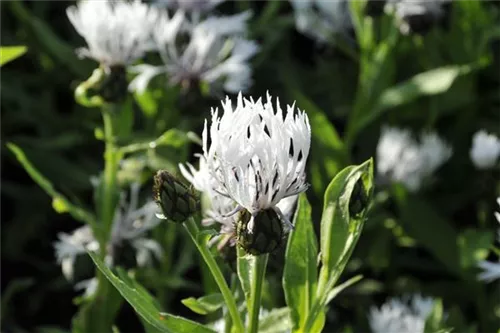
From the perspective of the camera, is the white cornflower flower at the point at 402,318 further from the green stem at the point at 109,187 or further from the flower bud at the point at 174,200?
the flower bud at the point at 174,200

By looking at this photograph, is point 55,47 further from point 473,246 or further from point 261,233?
point 261,233

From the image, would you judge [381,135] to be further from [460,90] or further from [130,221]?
[130,221]

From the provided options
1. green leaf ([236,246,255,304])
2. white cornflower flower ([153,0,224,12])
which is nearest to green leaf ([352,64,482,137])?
white cornflower flower ([153,0,224,12])

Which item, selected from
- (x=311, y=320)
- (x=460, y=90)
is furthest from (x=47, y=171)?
(x=311, y=320)

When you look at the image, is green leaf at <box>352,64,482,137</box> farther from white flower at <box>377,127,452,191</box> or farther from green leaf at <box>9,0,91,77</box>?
green leaf at <box>9,0,91,77</box>

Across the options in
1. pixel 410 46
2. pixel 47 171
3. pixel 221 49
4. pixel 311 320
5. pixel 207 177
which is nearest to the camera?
pixel 311 320
